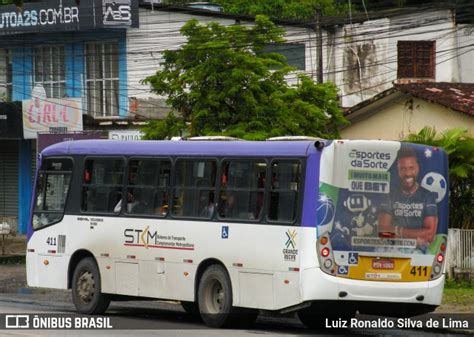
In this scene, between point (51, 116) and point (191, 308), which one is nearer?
point (191, 308)

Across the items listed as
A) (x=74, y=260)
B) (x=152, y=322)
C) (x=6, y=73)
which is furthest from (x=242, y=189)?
(x=6, y=73)

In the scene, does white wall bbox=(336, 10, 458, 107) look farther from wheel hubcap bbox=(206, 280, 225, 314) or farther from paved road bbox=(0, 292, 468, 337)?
wheel hubcap bbox=(206, 280, 225, 314)

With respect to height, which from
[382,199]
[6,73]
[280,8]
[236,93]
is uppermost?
[280,8]

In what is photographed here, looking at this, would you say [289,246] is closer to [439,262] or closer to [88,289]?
[439,262]

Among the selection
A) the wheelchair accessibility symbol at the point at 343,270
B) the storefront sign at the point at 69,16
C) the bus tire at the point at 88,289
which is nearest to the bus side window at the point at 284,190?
the wheelchair accessibility symbol at the point at 343,270

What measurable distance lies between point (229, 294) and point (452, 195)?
9.05 m

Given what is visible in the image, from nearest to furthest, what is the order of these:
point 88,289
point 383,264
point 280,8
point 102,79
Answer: point 383,264 → point 88,289 → point 102,79 → point 280,8

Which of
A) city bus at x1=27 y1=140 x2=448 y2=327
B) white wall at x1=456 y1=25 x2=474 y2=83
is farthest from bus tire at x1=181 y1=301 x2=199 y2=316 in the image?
white wall at x1=456 y1=25 x2=474 y2=83

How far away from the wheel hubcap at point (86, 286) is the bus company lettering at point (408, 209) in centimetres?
564

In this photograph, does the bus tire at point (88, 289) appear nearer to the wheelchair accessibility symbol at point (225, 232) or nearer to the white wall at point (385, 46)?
the wheelchair accessibility symbol at point (225, 232)

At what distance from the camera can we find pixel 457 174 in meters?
23.5

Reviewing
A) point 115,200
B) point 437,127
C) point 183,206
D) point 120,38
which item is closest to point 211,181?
point 183,206

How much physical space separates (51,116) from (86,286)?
2075cm

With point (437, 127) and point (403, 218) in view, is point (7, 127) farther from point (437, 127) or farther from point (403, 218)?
point (403, 218)
